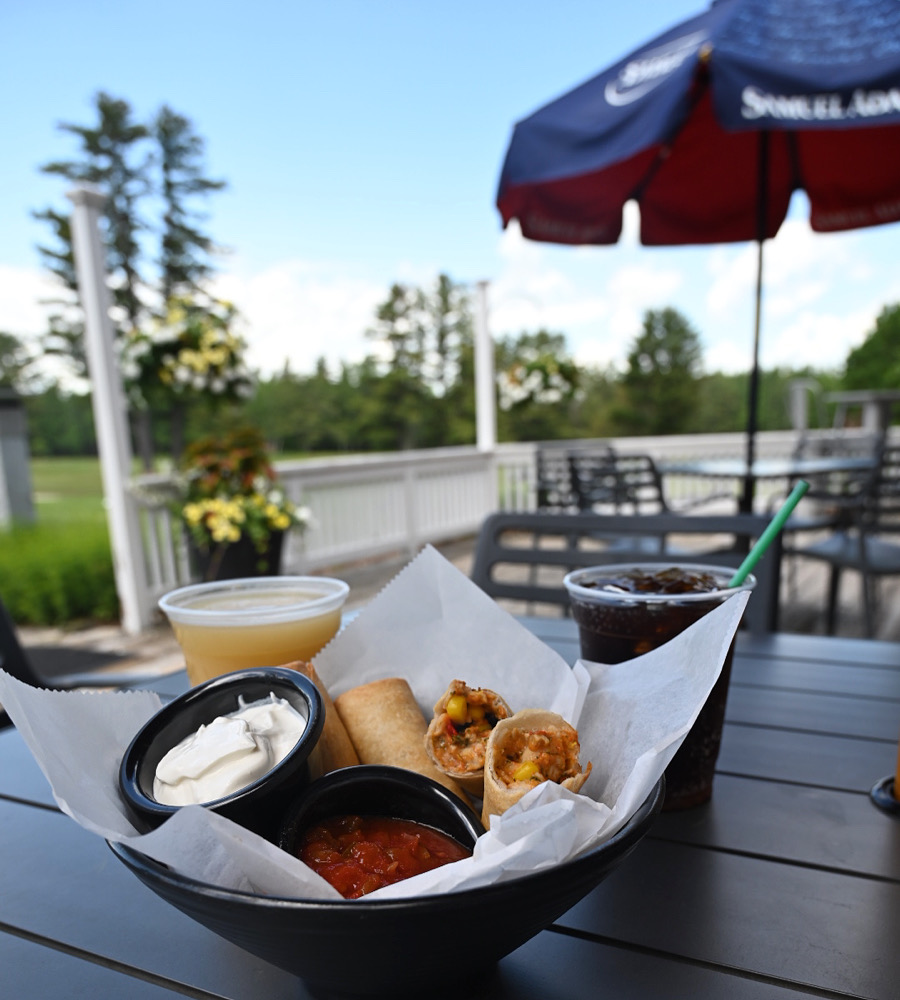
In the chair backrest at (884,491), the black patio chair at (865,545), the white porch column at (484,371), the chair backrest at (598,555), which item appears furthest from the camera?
the white porch column at (484,371)

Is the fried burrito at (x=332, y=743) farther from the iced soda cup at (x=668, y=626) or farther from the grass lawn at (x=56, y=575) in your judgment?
the grass lawn at (x=56, y=575)

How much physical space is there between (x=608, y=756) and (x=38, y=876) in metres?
0.54

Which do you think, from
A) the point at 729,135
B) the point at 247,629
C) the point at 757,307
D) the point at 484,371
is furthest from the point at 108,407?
the point at 484,371

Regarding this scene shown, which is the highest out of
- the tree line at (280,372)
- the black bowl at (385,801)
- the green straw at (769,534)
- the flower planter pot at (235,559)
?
the tree line at (280,372)

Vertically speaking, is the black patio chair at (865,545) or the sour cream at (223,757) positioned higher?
the sour cream at (223,757)

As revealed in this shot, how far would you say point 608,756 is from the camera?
583 mm

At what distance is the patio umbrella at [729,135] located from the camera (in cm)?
197

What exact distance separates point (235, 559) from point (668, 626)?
3.92 metres

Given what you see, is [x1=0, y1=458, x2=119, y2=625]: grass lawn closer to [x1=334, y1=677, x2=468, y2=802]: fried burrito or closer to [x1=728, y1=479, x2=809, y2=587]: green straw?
[x1=334, y1=677, x2=468, y2=802]: fried burrito

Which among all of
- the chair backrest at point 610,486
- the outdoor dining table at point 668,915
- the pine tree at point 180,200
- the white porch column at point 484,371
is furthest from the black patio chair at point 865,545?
the pine tree at point 180,200

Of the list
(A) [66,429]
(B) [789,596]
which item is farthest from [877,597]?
(A) [66,429]

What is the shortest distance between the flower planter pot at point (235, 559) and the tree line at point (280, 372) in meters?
1.17

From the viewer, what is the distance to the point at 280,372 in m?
13.2

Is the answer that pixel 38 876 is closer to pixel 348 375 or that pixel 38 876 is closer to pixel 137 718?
pixel 137 718
